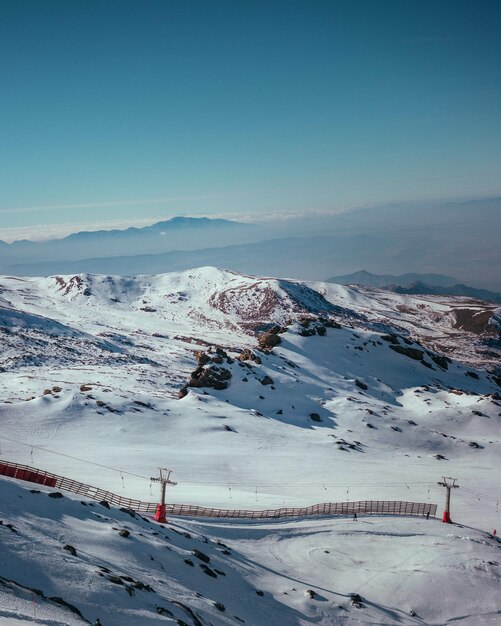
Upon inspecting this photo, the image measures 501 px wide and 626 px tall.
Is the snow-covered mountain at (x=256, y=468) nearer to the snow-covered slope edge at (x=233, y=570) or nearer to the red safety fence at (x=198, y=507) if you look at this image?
the snow-covered slope edge at (x=233, y=570)

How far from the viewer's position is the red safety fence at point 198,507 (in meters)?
29.8

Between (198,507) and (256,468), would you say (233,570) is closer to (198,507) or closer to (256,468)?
(198,507)

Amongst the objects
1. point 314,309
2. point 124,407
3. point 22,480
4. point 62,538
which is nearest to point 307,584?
point 62,538

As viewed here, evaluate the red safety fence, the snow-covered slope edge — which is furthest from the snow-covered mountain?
the red safety fence

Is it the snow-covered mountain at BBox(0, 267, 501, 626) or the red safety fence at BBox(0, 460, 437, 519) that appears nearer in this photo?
the snow-covered mountain at BBox(0, 267, 501, 626)

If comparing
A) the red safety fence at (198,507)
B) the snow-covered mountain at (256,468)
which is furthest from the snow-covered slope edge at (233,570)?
the red safety fence at (198,507)

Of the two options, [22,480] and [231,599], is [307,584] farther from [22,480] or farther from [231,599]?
[22,480]

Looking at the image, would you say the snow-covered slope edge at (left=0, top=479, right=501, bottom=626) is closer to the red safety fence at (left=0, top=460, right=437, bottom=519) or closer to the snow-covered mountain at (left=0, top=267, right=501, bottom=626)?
the snow-covered mountain at (left=0, top=267, right=501, bottom=626)

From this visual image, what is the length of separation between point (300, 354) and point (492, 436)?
3966 cm

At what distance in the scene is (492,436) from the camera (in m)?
72.2

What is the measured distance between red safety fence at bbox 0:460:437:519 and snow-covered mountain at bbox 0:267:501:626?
1.46 meters

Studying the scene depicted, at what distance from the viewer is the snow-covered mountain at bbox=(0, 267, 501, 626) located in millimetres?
22266

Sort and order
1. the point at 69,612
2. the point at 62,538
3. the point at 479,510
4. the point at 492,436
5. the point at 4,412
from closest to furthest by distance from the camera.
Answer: the point at 69,612 < the point at 62,538 < the point at 479,510 < the point at 4,412 < the point at 492,436

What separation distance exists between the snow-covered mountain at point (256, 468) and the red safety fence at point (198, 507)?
57.6 inches
